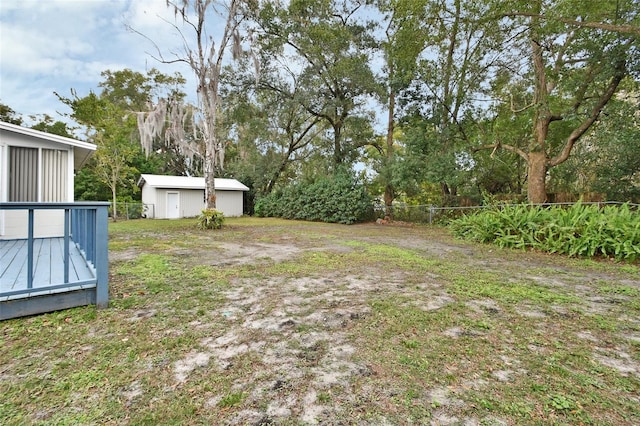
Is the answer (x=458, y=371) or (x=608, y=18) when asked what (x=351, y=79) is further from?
(x=458, y=371)

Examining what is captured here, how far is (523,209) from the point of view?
283 inches

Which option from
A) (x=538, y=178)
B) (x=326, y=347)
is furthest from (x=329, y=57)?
(x=326, y=347)

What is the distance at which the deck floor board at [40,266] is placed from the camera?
2658 mm

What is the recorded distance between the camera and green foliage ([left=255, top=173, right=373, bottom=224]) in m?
13.2

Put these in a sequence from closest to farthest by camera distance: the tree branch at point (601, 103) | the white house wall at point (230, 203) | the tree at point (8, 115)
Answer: the tree branch at point (601, 103)
the tree at point (8, 115)
the white house wall at point (230, 203)

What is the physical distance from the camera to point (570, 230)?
5.79 meters

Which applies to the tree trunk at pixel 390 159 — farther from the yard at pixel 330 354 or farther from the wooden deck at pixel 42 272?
the wooden deck at pixel 42 272

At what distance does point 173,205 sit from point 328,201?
8.92 meters

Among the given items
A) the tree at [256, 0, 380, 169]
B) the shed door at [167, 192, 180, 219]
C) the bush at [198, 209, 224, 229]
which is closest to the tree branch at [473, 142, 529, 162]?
the tree at [256, 0, 380, 169]

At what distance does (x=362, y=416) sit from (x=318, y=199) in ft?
42.3

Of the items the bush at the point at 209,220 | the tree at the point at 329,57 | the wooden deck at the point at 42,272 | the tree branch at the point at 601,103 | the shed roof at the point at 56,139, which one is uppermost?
the tree at the point at 329,57

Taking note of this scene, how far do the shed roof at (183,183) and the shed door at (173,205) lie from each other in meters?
0.57

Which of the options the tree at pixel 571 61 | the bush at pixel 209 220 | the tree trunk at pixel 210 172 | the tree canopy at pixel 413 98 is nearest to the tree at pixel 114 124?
the tree canopy at pixel 413 98

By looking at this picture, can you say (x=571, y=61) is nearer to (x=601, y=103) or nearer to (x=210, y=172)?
(x=601, y=103)
